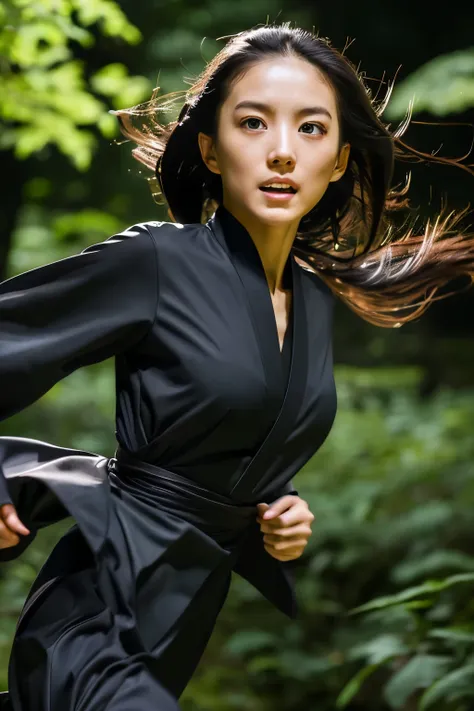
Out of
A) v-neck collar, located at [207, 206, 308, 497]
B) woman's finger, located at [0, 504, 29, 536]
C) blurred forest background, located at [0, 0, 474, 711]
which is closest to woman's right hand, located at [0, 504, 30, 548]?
woman's finger, located at [0, 504, 29, 536]

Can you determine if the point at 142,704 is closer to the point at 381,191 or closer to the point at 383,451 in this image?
the point at 381,191

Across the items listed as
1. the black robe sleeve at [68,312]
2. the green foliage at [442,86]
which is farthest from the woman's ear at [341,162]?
the green foliage at [442,86]

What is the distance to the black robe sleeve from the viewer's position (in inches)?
69.2

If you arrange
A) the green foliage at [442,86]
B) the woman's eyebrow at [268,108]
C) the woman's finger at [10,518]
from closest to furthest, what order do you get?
the woman's finger at [10,518] → the woman's eyebrow at [268,108] → the green foliage at [442,86]

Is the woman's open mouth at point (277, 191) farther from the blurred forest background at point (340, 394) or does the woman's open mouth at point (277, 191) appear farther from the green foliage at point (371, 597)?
the green foliage at point (371, 597)

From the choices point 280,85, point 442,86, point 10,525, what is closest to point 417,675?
point 10,525

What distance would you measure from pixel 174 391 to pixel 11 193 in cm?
395

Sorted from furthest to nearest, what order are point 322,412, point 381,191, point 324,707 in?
point 324,707 → point 381,191 → point 322,412

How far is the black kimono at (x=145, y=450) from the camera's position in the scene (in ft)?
5.78

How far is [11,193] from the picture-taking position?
18.2ft

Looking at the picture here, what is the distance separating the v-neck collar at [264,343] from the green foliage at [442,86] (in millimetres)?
2384

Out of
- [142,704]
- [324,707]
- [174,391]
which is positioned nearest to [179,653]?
[142,704]

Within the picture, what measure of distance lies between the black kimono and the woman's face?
83 millimetres

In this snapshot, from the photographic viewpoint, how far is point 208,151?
6.55 feet
